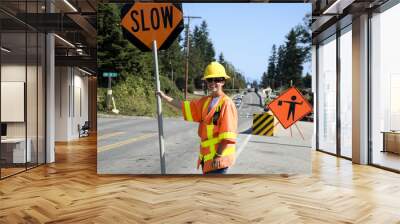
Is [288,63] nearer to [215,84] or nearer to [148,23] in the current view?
[215,84]

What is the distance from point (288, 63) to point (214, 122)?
5.91ft

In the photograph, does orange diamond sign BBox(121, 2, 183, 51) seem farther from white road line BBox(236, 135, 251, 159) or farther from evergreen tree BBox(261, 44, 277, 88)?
white road line BBox(236, 135, 251, 159)

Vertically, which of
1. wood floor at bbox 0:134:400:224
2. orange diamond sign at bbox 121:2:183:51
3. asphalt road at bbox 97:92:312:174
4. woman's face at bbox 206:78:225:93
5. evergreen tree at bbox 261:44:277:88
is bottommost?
wood floor at bbox 0:134:400:224

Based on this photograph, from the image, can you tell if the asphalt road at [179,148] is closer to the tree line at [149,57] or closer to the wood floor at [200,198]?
the wood floor at [200,198]

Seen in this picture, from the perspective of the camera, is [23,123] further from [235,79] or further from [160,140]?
[235,79]

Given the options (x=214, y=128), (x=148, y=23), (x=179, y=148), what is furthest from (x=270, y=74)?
(x=148, y=23)

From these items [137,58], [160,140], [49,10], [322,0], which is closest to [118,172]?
[160,140]

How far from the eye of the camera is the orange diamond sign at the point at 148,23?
21.0 ft

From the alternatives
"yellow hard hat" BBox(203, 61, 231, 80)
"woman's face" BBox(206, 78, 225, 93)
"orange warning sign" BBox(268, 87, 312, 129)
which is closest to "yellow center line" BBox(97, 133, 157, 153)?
"woman's face" BBox(206, 78, 225, 93)

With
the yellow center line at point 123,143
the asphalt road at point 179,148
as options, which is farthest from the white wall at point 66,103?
the asphalt road at point 179,148

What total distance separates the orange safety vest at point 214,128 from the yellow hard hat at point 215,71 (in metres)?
0.35

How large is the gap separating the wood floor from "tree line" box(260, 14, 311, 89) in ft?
5.11

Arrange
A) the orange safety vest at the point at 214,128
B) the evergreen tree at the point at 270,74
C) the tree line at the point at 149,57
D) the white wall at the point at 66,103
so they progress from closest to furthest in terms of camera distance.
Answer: the orange safety vest at the point at 214,128 → the tree line at the point at 149,57 → the evergreen tree at the point at 270,74 → the white wall at the point at 66,103

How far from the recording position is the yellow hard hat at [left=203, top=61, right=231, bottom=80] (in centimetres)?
645
